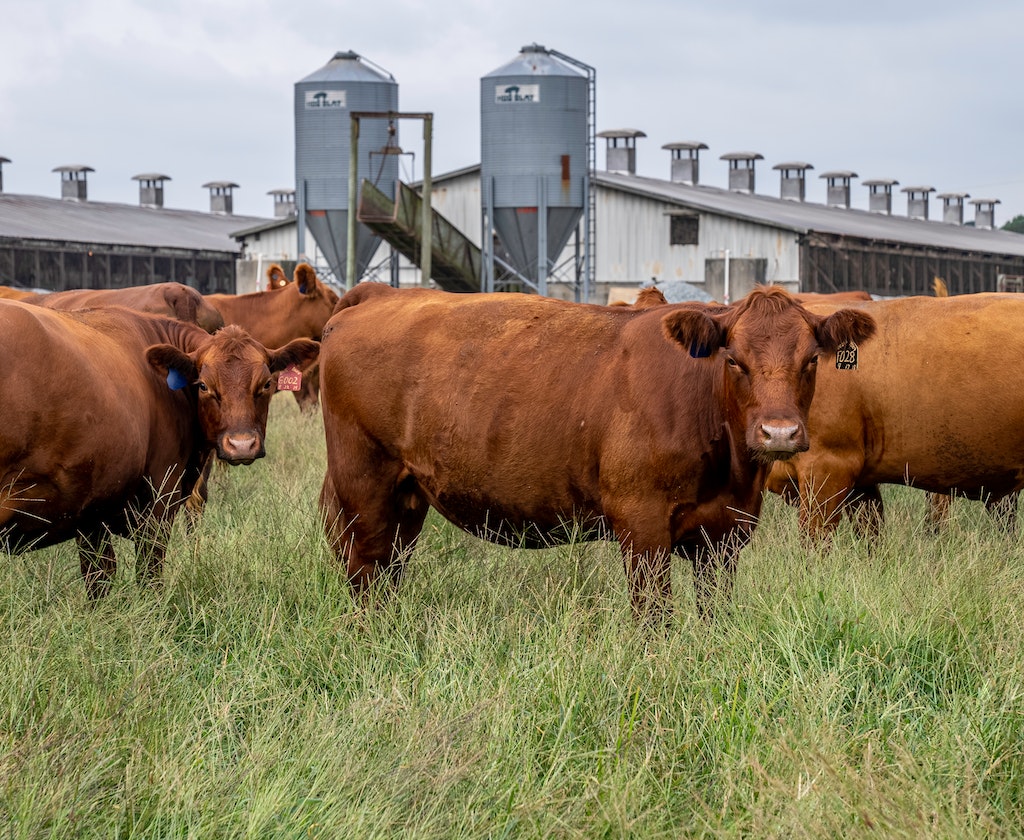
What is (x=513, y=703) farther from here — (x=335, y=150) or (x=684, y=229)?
(x=684, y=229)

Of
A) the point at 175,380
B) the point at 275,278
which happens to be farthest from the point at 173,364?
the point at 275,278

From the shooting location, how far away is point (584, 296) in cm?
2941

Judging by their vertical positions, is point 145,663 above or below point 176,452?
below

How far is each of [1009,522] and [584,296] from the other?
2228 cm

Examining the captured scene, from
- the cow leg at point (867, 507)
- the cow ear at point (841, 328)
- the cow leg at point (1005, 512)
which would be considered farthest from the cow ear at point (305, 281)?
the cow ear at point (841, 328)

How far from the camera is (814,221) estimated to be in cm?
3731

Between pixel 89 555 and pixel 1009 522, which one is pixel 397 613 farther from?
pixel 1009 522

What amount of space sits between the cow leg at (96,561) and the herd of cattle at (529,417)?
0.02 meters

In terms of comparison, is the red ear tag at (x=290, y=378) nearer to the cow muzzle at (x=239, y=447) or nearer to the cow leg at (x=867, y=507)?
the cow muzzle at (x=239, y=447)

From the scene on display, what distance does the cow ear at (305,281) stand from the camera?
14.2 metres

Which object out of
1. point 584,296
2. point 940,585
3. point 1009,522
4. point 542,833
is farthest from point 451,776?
point 584,296

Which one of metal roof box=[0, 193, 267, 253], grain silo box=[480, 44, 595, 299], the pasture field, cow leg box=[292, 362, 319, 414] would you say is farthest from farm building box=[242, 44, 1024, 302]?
the pasture field

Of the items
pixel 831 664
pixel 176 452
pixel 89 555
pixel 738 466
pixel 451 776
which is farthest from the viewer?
pixel 176 452

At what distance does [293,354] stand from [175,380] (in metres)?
0.83
